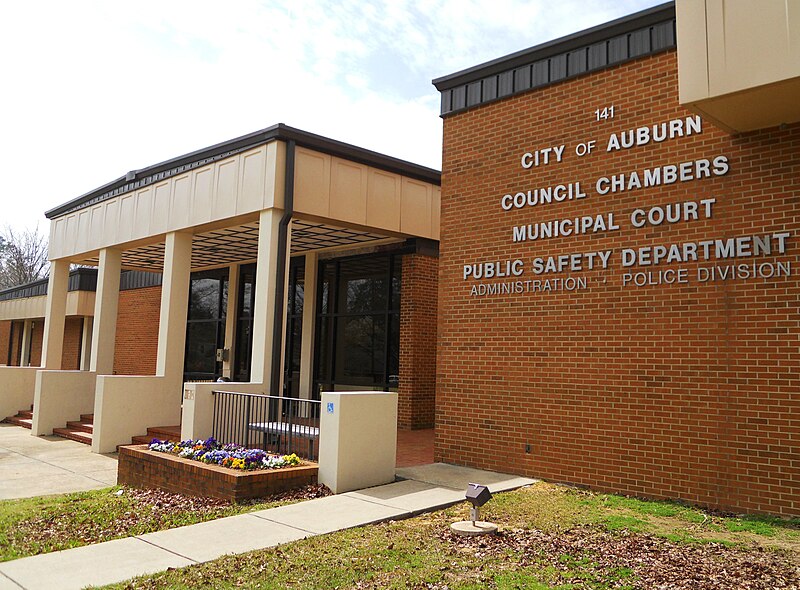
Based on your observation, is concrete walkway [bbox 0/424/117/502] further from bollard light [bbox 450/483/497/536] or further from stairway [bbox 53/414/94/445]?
bollard light [bbox 450/483/497/536]

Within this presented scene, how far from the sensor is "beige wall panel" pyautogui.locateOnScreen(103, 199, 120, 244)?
16.1 metres

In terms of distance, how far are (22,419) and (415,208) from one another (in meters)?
12.2

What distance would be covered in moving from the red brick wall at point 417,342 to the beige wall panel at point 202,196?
454 cm

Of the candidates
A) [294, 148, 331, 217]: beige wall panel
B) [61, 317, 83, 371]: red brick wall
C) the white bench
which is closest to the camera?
the white bench

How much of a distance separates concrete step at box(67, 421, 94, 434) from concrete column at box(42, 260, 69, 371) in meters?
3.71

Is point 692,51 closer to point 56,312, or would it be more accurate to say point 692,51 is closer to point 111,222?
point 111,222

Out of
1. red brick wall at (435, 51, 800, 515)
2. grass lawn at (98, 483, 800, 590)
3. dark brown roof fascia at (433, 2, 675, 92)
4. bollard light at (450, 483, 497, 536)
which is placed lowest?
grass lawn at (98, 483, 800, 590)

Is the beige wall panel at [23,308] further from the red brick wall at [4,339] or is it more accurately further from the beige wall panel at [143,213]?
the beige wall panel at [143,213]

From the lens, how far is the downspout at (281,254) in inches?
459

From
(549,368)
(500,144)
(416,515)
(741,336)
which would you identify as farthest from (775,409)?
(500,144)

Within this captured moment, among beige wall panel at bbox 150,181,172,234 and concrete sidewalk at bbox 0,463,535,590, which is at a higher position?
beige wall panel at bbox 150,181,172,234

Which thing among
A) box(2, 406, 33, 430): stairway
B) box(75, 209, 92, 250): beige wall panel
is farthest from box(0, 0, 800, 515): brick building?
box(2, 406, 33, 430): stairway

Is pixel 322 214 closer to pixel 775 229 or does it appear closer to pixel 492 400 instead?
pixel 492 400

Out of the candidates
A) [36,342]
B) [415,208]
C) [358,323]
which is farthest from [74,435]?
[36,342]
